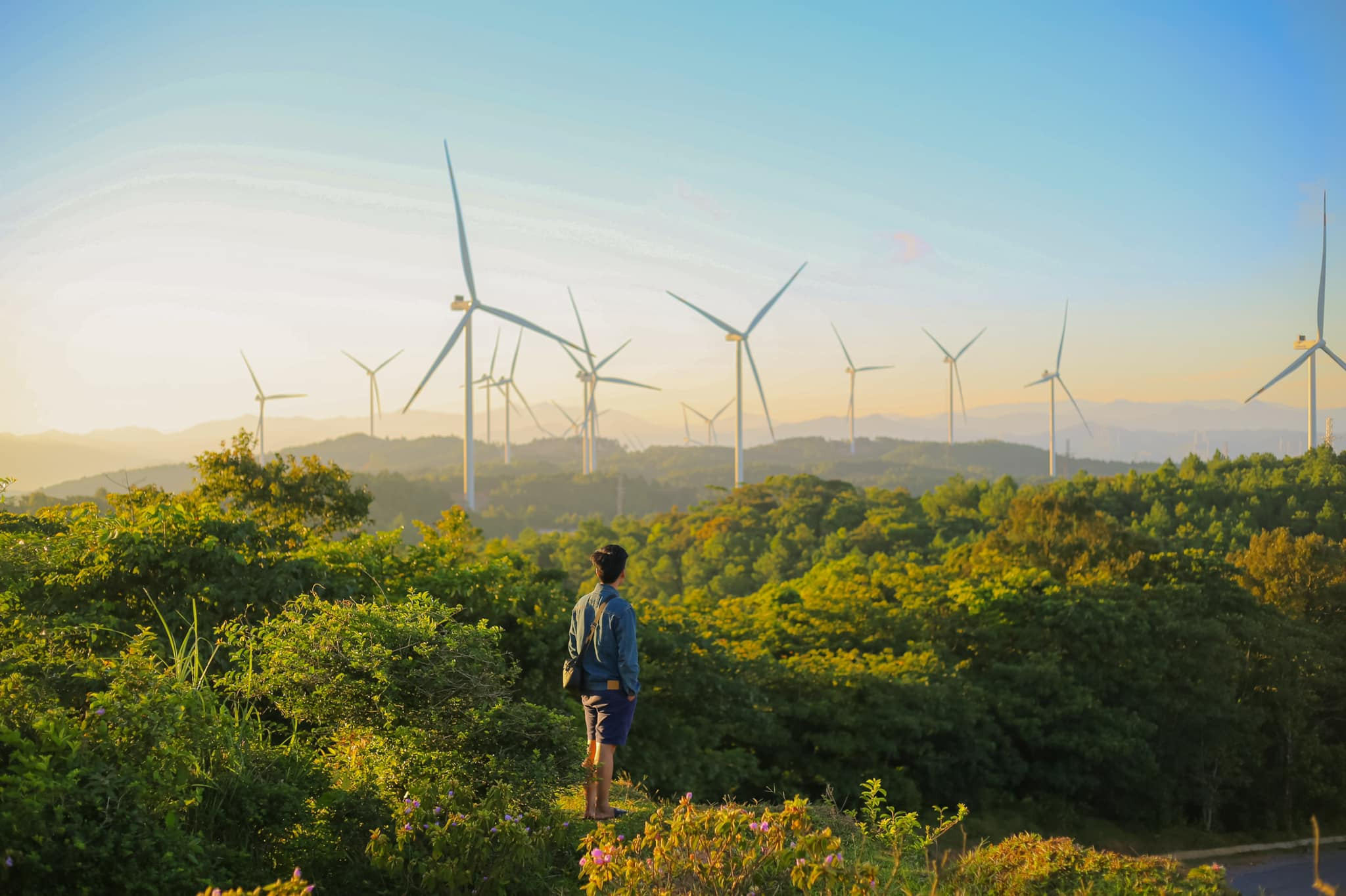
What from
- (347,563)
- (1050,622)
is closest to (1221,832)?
(1050,622)

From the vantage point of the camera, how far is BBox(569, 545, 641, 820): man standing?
7.88 m

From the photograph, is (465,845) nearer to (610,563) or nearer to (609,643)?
(609,643)

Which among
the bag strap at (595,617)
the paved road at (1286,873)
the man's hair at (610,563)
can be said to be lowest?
the paved road at (1286,873)

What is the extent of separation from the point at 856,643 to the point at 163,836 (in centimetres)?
2977

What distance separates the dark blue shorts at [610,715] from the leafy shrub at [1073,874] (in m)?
2.88

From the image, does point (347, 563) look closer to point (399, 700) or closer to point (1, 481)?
point (1, 481)

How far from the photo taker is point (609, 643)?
793 cm

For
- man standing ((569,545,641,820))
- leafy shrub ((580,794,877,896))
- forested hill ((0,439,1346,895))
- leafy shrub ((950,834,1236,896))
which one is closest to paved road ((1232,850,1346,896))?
forested hill ((0,439,1346,895))

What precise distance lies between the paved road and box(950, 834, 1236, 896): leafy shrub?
22757mm

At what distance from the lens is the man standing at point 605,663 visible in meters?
7.88

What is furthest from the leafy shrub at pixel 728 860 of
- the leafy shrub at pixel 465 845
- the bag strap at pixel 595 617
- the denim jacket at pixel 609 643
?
the bag strap at pixel 595 617

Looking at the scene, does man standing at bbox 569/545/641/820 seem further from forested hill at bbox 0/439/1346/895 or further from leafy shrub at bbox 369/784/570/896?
leafy shrub at bbox 369/784/570/896

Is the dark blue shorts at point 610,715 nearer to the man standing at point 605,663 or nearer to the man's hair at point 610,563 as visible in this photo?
the man standing at point 605,663

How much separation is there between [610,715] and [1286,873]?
98.8 feet
